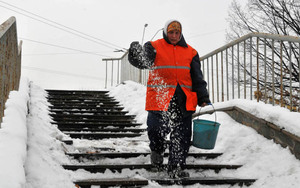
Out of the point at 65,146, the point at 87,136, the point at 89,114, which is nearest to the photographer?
the point at 65,146

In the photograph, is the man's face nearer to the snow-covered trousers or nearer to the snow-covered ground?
the snow-covered trousers

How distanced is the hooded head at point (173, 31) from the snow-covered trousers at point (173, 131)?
27.4 inches

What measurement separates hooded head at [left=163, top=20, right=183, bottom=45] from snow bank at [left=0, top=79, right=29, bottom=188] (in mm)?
1712

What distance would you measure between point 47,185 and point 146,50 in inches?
62.8

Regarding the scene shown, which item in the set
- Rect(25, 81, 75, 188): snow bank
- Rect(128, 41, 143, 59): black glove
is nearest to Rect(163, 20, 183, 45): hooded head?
Rect(128, 41, 143, 59): black glove

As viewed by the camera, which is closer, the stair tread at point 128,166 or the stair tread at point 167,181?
the stair tread at point 167,181

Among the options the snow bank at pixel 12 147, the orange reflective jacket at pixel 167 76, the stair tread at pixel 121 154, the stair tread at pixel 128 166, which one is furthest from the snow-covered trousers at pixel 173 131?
the snow bank at pixel 12 147

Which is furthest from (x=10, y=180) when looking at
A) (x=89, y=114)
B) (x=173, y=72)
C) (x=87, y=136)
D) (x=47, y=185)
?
(x=89, y=114)

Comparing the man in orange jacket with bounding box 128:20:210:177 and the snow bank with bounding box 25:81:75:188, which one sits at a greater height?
the man in orange jacket with bounding box 128:20:210:177

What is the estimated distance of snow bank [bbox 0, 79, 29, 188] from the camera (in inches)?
81.8

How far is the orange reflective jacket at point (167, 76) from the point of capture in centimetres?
330

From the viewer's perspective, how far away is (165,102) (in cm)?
326

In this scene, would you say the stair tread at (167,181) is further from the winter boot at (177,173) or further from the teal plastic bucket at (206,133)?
the teal plastic bucket at (206,133)

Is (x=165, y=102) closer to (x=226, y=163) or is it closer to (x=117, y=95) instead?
(x=226, y=163)
